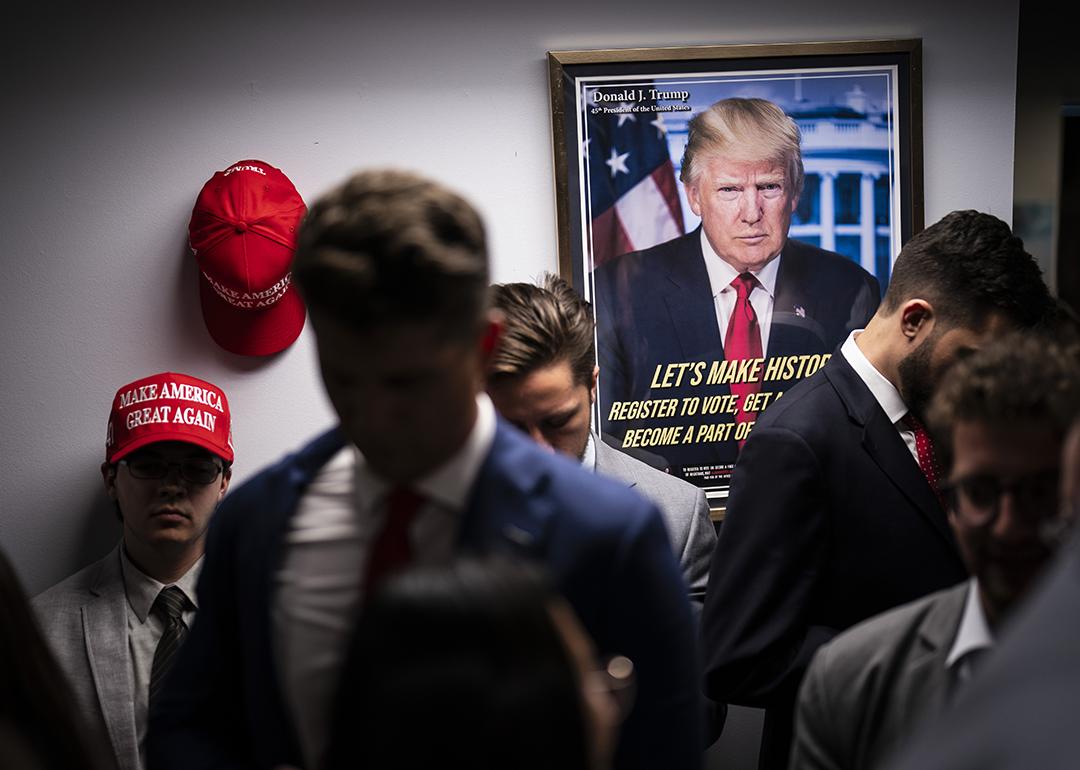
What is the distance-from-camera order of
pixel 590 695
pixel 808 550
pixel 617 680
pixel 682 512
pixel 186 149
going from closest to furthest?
1. pixel 590 695
2. pixel 617 680
3. pixel 808 550
4. pixel 682 512
5. pixel 186 149

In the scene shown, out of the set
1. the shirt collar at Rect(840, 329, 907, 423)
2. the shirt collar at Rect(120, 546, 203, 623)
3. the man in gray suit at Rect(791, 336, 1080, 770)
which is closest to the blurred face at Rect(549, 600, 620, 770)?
the man in gray suit at Rect(791, 336, 1080, 770)

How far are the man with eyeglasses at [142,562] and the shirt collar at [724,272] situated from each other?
148 centimetres

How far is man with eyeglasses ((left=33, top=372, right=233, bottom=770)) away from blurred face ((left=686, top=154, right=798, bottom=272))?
1.53 metres

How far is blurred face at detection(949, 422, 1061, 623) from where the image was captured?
1518 millimetres

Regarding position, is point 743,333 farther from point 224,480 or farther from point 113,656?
point 113,656

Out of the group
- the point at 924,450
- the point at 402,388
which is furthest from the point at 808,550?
the point at 402,388

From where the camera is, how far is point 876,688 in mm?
1577

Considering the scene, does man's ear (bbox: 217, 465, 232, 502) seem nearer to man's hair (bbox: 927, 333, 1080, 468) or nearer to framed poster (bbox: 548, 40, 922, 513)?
framed poster (bbox: 548, 40, 922, 513)

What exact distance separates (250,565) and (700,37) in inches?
99.4

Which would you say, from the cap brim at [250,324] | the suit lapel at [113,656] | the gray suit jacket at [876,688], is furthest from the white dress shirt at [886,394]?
the suit lapel at [113,656]

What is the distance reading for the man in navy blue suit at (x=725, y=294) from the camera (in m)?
3.32

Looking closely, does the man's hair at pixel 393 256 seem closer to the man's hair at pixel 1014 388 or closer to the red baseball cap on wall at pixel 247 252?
the man's hair at pixel 1014 388

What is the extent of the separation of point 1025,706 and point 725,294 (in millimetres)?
2784

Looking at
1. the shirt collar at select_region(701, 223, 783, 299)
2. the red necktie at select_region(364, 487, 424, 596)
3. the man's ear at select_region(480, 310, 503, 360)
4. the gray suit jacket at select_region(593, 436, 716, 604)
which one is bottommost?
the gray suit jacket at select_region(593, 436, 716, 604)
